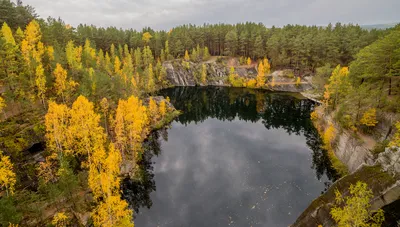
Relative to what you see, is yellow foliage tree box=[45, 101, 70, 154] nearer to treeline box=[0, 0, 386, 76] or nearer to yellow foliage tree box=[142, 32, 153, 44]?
treeline box=[0, 0, 386, 76]

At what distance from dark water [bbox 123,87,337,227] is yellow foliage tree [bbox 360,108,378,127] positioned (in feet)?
34.8

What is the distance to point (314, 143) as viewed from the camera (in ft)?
177

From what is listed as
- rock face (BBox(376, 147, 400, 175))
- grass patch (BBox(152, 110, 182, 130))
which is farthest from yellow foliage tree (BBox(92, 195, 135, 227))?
grass patch (BBox(152, 110, 182, 130))

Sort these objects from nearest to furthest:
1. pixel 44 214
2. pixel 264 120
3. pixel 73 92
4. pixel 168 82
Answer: pixel 44 214, pixel 73 92, pixel 264 120, pixel 168 82

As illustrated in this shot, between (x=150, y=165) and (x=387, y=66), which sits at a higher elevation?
(x=387, y=66)

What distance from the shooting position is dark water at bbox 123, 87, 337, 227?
3359cm

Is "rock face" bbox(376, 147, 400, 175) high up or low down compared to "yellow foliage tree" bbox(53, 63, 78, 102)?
down

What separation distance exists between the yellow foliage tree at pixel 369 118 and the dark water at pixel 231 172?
1060cm

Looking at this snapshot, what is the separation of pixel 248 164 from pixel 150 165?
21129 mm

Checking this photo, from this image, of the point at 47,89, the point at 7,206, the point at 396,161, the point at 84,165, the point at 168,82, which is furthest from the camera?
the point at 168,82

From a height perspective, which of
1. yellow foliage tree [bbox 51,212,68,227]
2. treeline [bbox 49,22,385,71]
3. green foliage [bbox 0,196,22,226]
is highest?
treeline [bbox 49,22,385,71]

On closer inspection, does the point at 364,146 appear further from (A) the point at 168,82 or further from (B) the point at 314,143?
(A) the point at 168,82

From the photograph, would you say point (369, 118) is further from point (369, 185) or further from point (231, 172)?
point (231, 172)

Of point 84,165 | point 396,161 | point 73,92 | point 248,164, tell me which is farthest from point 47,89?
point 396,161
